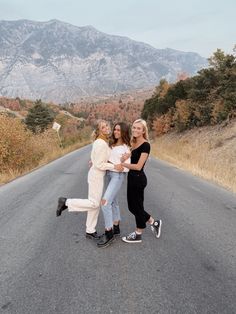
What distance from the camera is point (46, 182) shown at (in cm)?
1294

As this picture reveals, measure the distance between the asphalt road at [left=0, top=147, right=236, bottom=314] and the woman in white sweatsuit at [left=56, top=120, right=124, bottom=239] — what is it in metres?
0.44

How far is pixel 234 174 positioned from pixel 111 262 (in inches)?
463

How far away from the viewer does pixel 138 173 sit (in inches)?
231

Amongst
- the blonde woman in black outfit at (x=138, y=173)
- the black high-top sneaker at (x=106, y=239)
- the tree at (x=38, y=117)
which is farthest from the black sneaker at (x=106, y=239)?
the tree at (x=38, y=117)

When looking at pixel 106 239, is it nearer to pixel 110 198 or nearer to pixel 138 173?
pixel 110 198

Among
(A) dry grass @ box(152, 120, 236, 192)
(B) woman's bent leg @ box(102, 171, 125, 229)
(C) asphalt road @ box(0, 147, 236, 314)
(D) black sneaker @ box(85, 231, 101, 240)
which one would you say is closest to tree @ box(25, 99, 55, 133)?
(A) dry grass @ box(152, 120, 236, 192)

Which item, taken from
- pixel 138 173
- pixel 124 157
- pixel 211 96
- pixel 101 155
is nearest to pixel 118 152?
pixel 124 157

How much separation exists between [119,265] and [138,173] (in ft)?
4.72

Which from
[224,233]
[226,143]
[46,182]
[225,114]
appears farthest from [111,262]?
[225,114]

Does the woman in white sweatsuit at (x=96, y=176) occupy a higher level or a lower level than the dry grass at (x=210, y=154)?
higher

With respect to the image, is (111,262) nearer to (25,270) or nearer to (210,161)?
(25,270)

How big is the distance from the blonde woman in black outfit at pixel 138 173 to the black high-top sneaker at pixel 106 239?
29 centimetres

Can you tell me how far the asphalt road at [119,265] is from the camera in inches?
157

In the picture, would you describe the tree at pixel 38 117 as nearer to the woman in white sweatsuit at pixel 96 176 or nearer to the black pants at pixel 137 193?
the woman in white sweatsuit at pixel 96 176
